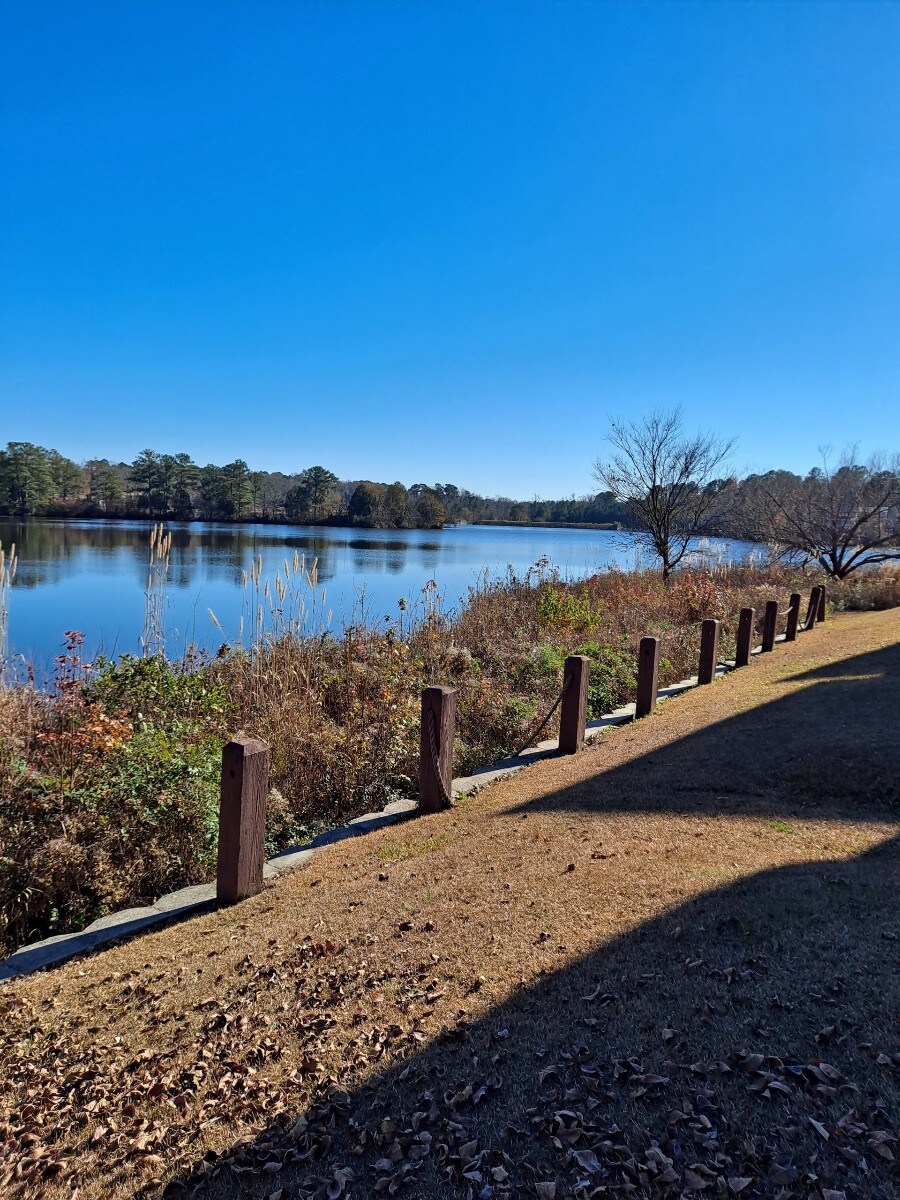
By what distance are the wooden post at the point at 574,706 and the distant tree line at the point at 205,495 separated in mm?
27504

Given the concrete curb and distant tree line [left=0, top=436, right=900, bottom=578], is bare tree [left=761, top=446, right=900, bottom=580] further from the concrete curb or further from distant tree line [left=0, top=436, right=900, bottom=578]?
the concrete curb

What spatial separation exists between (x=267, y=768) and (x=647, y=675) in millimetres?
4004

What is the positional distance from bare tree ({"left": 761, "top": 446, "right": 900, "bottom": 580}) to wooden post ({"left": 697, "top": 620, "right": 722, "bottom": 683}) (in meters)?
13.7

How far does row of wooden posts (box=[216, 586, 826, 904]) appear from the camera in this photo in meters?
3.14

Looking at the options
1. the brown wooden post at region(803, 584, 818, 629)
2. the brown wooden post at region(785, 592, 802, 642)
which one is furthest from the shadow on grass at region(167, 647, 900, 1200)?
the brown wooden post at region(803, 584, 818, 629)

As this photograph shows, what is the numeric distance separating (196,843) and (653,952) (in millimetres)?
2554

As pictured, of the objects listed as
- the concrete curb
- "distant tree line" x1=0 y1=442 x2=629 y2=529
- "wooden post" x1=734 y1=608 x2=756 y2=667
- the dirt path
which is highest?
"distant tree line" x1=0 y1=442 x2=629 y2=529

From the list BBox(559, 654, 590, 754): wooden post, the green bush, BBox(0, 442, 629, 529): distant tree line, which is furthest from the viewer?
BBox(0, 442, 629, 529): distant tree line

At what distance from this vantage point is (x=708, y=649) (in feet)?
24.3

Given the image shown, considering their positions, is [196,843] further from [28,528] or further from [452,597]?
[28,528]

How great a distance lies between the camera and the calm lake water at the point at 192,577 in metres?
9.93

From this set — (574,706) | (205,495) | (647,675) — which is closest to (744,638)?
(647,675)

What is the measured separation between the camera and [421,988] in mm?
2254

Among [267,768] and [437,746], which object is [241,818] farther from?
[437,746]
